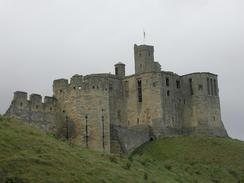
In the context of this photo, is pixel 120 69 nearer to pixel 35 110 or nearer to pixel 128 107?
pixel 128 107

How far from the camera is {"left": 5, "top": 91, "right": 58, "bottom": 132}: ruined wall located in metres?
55.7

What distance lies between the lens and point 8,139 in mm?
32719

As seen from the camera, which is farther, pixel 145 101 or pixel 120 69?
pixel 120 69

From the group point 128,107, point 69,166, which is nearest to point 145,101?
point 128,107

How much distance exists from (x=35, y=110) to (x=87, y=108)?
15.6 feet

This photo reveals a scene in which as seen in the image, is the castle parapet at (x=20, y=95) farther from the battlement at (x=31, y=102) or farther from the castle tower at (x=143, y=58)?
the castle tower at (x=143, y=58)

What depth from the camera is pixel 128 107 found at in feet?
222

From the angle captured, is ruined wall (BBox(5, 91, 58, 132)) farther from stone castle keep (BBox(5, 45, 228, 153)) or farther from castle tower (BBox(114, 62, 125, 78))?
castle tower (BBox(114, 62, 125, 78))

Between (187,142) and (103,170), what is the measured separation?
31.2 meters

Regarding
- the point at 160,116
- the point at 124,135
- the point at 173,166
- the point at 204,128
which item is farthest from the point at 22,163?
the point at 204,128

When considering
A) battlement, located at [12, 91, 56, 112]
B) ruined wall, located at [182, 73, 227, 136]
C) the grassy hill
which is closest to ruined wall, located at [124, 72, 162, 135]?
ruined wall, located at [182, 73, 227, 136]

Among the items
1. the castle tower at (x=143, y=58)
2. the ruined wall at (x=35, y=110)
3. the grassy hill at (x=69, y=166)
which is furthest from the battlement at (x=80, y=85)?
the grassy hill at (x=69, y=166)

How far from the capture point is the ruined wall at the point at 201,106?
69.3 m

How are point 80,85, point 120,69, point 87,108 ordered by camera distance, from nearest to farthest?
point 87,108, point 80,85, point 120,69
